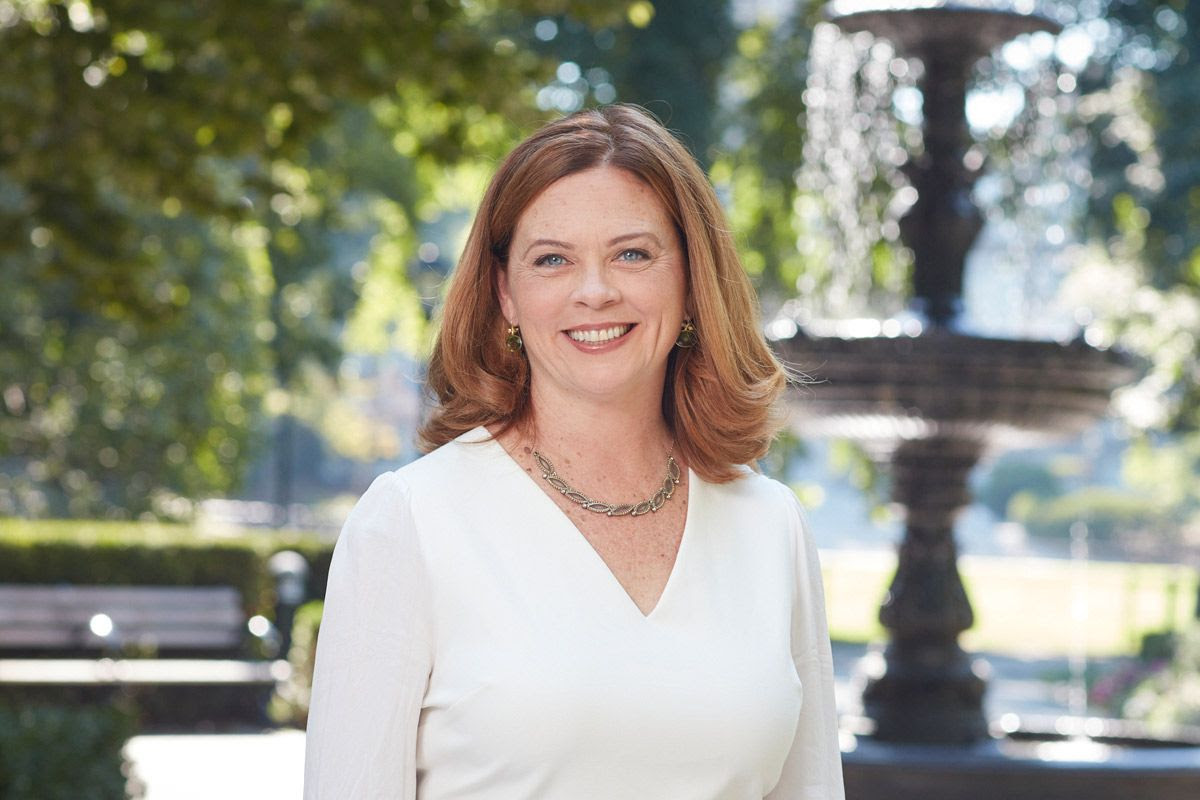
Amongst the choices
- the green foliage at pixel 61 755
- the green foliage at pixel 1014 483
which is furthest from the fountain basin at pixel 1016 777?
the green foliage at pixel 1014 483

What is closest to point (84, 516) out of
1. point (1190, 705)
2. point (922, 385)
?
point (1190, 705)

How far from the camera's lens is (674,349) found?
3.10 metres

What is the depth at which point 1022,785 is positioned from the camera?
673 centimetres

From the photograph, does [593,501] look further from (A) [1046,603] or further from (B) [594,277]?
(A) [1046,603]

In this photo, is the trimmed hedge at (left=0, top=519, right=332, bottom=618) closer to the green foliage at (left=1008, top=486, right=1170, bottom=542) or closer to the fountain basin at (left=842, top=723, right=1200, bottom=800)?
the fountain basin at (left=842, top=723, right=1200, bottom=800)

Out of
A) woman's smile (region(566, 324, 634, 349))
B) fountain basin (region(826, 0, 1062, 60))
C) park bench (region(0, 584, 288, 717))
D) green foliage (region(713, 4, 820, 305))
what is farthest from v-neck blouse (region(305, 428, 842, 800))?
green foliage (region(713, 4, 820, 305))

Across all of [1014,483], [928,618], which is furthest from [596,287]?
[1014,483]

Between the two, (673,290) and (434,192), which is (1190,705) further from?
(434,192)

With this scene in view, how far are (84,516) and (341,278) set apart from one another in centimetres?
633

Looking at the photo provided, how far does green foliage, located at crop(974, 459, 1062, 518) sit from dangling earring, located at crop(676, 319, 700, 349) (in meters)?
52.1

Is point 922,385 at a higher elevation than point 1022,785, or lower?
higher

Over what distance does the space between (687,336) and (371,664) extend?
2.65 ft

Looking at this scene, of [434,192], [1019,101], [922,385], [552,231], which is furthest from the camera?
[434,192]

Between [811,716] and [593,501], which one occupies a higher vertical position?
[593,501]
